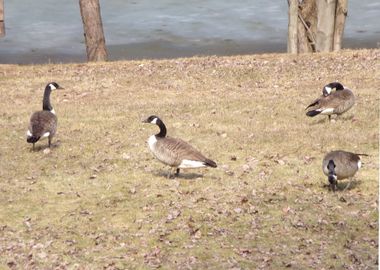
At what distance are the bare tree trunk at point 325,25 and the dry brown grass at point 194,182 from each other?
5538 millimetres

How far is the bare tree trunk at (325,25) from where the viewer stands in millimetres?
37500

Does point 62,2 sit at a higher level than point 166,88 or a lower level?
higher

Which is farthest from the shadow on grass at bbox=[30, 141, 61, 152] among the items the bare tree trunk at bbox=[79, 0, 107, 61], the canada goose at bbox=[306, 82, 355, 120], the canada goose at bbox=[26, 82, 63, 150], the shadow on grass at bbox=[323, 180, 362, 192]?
the bare tree trunk at bbox=[79, 0, 107, 61]

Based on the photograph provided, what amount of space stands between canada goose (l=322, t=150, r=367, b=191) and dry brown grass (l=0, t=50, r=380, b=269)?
1.80ft

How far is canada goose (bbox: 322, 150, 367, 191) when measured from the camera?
58.4 feet

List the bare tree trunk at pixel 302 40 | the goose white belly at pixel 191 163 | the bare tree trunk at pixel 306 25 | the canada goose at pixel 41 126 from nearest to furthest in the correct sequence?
the goose white belly at pixel 191 163
the canada goose at pixel 41 126
the bare tree trunk at pixel 306 25
the bare tree trunk at pixel 302 40

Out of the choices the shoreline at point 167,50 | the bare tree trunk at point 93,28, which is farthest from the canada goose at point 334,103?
the shoreline at point 167,50

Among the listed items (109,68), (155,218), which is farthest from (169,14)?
(155,218)

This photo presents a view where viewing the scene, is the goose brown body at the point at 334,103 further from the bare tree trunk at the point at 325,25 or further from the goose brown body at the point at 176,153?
the bare tree trunk at the point at 325,25

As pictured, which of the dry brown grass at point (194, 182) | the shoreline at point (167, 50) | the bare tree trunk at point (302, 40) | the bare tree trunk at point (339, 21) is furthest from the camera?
the shoreline at point (167, 50)

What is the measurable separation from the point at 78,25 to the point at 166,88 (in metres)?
21.3

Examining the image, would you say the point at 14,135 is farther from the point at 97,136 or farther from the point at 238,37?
the point at 238,37

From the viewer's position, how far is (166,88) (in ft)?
105

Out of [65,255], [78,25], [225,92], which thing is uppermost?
[78,25]
